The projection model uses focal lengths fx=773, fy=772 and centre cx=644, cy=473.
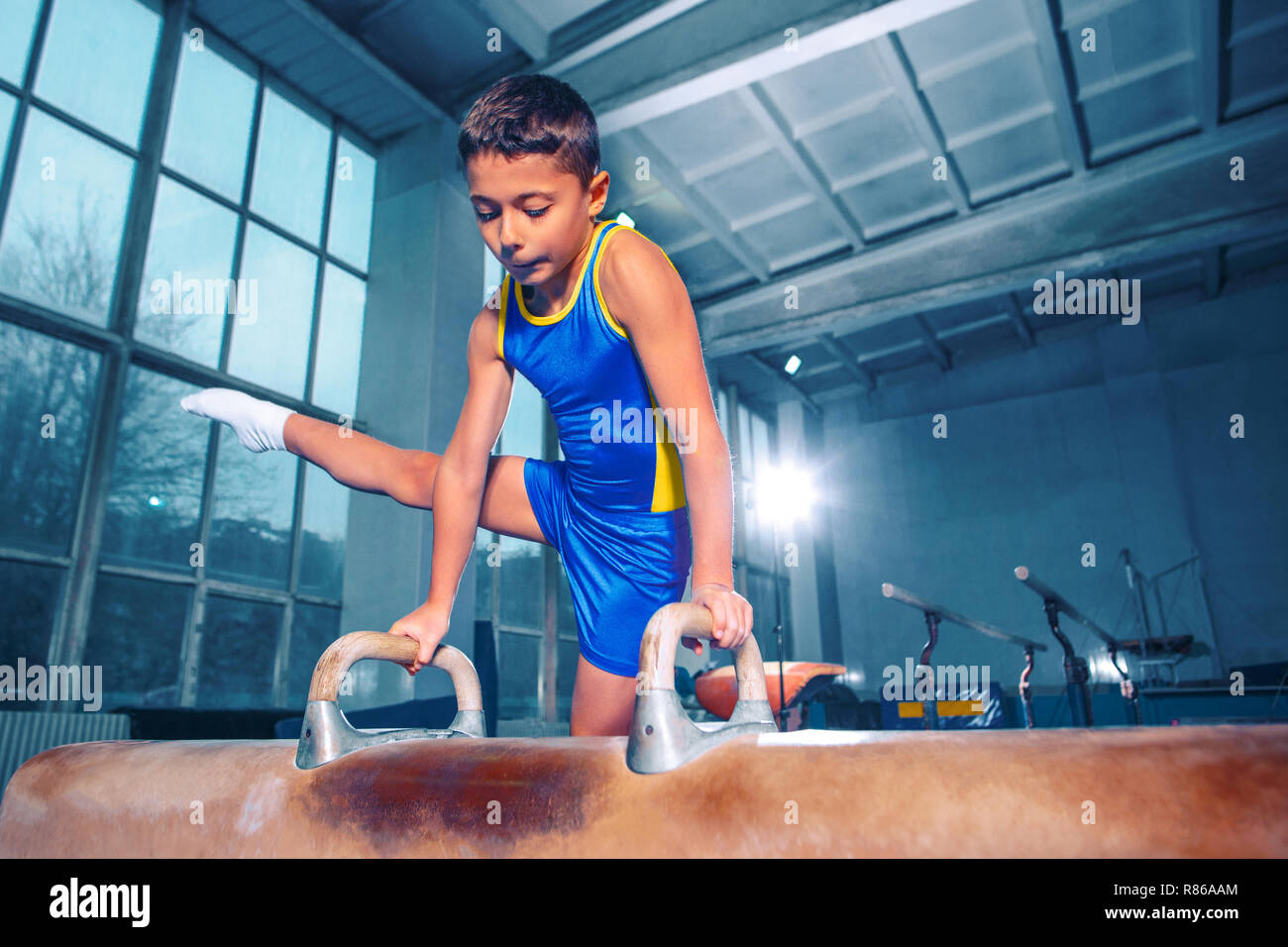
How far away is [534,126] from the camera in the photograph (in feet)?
4.27

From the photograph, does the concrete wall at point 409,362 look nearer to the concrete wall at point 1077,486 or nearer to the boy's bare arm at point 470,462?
the boy's bare arm at point 470,462

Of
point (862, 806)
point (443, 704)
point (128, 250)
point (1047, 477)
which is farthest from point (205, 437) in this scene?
point (1047, 477)

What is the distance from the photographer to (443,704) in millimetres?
4129

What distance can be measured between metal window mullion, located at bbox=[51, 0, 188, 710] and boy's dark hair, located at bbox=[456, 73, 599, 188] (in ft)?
14.7

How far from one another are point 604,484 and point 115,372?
4.58 metres

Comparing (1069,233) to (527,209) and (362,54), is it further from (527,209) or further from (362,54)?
(527,209)

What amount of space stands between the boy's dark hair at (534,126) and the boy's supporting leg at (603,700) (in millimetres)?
1023

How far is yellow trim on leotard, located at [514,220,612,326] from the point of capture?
151cm

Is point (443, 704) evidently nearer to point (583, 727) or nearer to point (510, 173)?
point (583, 727)

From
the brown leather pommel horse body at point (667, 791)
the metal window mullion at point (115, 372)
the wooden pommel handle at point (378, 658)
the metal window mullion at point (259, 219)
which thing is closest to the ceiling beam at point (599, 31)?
the metal window mullion at point (259, 219)

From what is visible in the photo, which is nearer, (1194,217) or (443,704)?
(443,704)

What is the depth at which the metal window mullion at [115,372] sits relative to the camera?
450cm

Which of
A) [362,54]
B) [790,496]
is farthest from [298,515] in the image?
[790,496]
